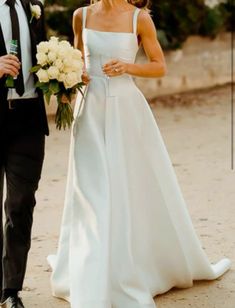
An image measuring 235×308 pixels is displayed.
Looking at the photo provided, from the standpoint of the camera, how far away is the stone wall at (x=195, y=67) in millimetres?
12352

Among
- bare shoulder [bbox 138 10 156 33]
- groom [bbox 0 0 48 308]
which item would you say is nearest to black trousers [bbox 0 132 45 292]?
groom [bbox 0 0 48 308]

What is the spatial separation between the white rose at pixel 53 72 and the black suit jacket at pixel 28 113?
0.18 metres

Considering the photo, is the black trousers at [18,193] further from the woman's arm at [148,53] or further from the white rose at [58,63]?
the woman's arm at [148,53]

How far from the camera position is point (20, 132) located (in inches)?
174

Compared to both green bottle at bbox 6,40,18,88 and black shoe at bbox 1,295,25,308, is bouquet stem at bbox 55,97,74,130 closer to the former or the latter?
green bottle at bbox 6,40,18,88

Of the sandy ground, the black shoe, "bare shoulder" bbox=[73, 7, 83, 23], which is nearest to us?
the black shoe

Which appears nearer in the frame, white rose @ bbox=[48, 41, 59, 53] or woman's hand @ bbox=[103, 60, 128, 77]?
white rose @ bbox=[48, 41, 59, 53]

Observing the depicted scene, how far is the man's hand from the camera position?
13.6 feet

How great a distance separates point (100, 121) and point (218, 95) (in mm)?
7986

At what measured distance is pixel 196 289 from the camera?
5070 mm

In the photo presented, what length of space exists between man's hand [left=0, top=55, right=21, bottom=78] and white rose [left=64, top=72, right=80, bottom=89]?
0.27m

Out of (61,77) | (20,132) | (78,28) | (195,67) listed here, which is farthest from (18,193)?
(195,67)

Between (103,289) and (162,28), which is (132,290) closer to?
(103,289)

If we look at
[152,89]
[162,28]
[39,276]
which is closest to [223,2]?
[162,28]
